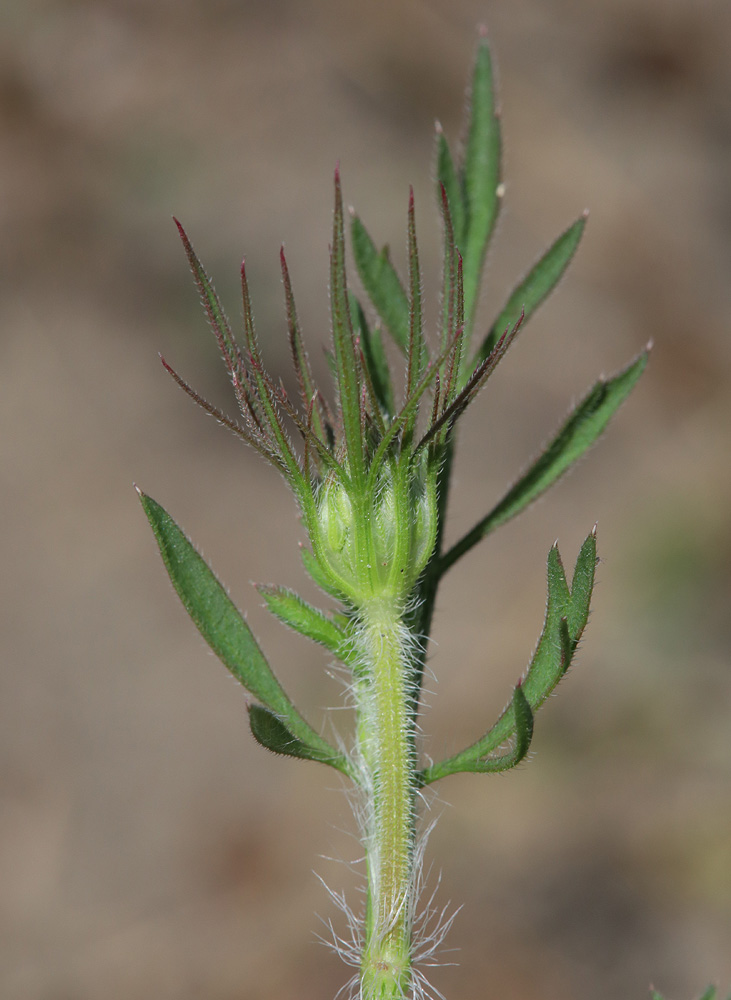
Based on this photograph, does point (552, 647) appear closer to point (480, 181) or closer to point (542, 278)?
point (542, 278)

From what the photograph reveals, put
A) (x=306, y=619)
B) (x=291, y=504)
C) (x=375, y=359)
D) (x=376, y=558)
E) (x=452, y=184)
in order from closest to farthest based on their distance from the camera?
(x=376, y=558) → (x=306, y=619) → (x=375, y=359) → (x=452, y=184) → (x=291, y=504)

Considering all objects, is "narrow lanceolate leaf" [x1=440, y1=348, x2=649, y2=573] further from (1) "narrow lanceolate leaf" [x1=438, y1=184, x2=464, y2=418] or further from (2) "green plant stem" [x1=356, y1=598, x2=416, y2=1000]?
(1) "narrow lanceolate leaf" [x1=438, y1=184, x2=464, y2=418]

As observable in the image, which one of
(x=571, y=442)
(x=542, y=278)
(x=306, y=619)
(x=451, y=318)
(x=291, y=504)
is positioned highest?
(x=291, y=504)

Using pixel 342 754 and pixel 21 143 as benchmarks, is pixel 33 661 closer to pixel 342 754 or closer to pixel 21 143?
pixel 21 143

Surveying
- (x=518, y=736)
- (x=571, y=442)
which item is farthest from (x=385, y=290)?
(x=518, y=736)

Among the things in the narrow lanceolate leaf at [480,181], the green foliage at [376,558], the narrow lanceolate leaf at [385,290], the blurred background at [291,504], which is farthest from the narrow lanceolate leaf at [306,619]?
the blurred background at [291,504]

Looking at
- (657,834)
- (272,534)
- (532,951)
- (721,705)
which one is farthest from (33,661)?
(721,705)

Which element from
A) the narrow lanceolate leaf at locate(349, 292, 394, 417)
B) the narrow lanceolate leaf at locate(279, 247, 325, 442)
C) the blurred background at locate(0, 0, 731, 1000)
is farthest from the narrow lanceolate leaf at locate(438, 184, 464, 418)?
the blurred background at locate(0, 0, 731, 1000)

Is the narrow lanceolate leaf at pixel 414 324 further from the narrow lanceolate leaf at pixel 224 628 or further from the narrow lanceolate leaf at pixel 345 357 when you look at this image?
the narrow lanceolate leaf at pixel 224 628

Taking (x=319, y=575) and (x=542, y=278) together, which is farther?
(x=542, y=278)
